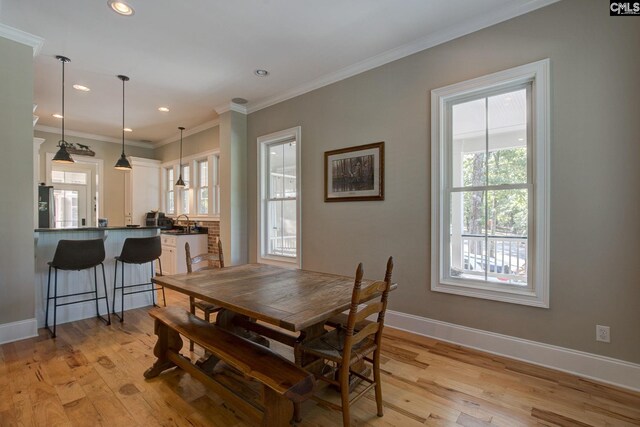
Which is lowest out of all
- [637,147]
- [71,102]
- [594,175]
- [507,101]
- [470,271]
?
[470,271]

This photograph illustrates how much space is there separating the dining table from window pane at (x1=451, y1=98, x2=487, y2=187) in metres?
1.44

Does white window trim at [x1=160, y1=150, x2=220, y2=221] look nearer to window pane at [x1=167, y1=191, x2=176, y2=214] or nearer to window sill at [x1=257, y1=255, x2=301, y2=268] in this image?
window pane at [x1=167, y1=191, x2=176, y2=214]

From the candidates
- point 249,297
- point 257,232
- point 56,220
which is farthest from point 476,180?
point 56,220

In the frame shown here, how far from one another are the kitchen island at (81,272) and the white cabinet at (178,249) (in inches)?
47.9

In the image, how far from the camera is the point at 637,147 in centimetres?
200

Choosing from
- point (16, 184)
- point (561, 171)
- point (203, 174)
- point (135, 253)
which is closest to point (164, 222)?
point (203, 174)

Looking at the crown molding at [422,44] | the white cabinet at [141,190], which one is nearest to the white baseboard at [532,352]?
the crown molding at [422,44]

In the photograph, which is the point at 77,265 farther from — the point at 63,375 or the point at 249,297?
the point at 249,297

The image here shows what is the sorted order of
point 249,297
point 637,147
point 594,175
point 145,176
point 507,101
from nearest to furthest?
point 249,297 < point 637,147 < point 594,175 < point 507,101 < point 145,176

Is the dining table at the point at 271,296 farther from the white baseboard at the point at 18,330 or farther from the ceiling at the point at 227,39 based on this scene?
the ceiling at the point at 227,39

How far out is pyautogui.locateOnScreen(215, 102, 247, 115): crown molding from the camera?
14.9 feet

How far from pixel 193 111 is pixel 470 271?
459cm

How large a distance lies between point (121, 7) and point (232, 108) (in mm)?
2156

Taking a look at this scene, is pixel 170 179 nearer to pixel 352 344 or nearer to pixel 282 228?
pixel 282 228
